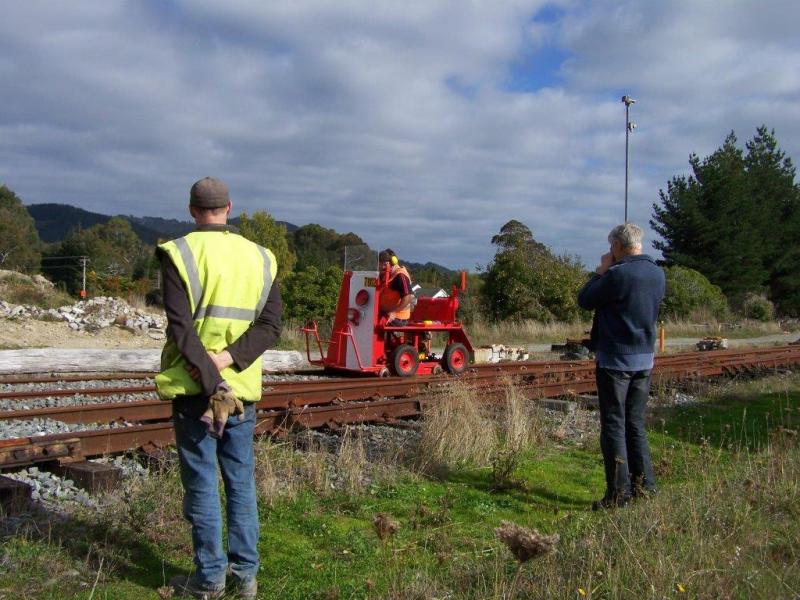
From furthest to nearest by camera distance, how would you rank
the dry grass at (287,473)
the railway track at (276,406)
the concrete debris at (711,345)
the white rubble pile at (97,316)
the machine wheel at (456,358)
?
1. the concrete debris at (711,345)
2. the white rubble pile at (97,316)
3. the machine wheel at (456,358)
4. the railway track at (276,406)
5. the dry grass at (287,473)

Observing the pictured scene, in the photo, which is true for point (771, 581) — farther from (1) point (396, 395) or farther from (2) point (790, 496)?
(1) point (396, 395)

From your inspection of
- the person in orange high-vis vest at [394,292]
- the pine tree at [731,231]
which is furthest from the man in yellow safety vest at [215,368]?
the pine tree at [731,231]

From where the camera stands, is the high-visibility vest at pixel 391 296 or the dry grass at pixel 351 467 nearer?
the dry grass at pixel 351 467

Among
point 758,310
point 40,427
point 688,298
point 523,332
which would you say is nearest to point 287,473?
point 40,427

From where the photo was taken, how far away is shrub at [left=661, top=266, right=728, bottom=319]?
3466 centimetres

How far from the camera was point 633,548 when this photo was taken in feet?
12.2

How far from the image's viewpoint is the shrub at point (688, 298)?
3466 centimetres

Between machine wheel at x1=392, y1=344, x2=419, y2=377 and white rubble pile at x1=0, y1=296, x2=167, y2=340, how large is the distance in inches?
285

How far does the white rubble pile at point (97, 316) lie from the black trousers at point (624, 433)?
13.5m

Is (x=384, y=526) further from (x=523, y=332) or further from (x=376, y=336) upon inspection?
(x=523, y=332)

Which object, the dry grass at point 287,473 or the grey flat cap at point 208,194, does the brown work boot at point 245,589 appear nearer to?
the dry grass at point 287,473

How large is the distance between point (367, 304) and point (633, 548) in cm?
856

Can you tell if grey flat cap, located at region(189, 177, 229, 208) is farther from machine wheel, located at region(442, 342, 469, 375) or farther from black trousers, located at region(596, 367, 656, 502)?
machine wheel, located at region(442, 342, 469, 375)

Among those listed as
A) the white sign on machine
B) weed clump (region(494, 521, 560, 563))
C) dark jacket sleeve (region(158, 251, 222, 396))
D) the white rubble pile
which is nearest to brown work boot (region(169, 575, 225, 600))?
dark jacket sleeve (region(158, 251, 222, 396))
